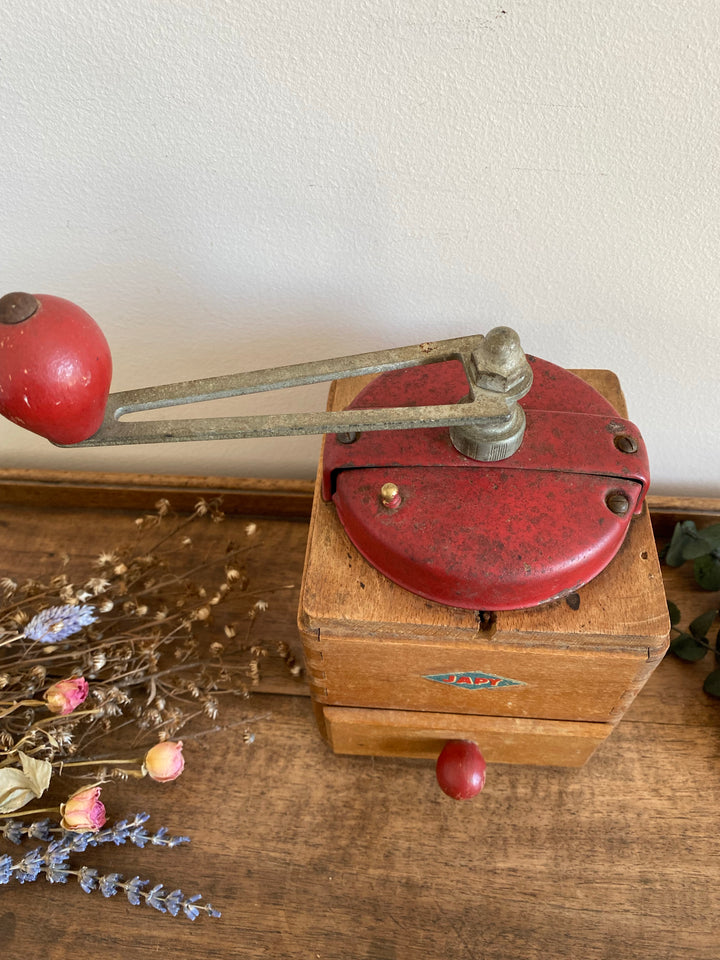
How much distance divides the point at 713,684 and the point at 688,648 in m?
0.05

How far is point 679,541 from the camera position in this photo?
0.82 m

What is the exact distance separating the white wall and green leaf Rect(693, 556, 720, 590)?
15 cm

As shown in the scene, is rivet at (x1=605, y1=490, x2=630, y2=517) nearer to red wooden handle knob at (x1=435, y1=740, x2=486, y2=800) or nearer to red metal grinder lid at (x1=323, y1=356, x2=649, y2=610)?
red metal grinder lid at (x1=323, y1=356, x2=649, y2=610)

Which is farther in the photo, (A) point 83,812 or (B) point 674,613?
(B) point 674,613

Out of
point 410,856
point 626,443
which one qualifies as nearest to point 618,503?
point 626,443

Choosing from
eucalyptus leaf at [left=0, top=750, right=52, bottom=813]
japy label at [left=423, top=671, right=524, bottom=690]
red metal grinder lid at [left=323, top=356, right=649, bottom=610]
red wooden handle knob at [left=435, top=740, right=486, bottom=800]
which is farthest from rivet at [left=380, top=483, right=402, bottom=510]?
eucalyptus leaf at [left=0, top=750, right=52, bottom=813]

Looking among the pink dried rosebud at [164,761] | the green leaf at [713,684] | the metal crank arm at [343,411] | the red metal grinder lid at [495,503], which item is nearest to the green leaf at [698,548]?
the green leaf at [713,684]

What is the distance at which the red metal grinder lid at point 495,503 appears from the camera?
52 cm

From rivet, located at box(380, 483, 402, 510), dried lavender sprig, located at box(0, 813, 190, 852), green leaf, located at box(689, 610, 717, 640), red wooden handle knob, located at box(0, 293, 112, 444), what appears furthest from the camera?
green leaf, located at box(689, 610, 717, 640)

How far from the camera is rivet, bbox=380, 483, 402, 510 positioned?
0.54 meters

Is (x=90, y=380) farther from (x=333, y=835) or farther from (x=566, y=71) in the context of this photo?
(x=333, y=835)

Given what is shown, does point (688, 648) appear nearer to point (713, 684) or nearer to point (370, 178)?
point (713, 684)

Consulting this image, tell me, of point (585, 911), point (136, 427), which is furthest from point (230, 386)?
point (585, 911)

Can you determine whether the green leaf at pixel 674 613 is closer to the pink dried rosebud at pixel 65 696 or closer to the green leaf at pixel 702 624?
the green leaf at pixel 702 624
